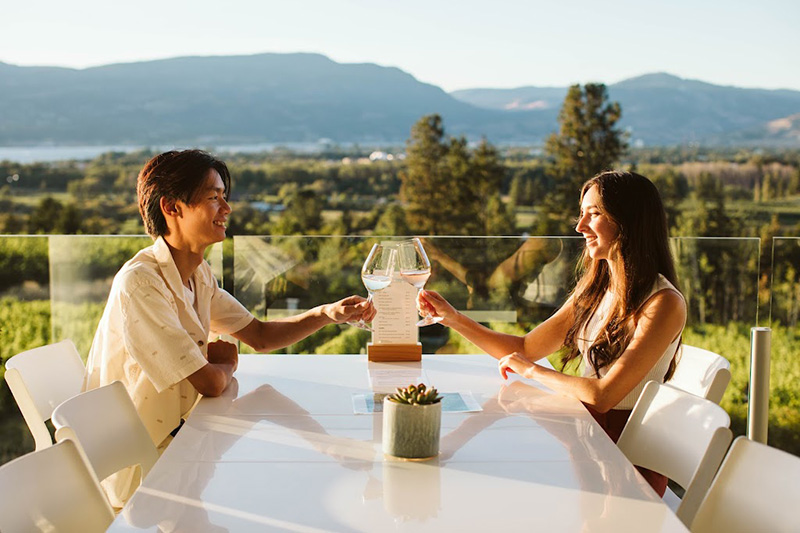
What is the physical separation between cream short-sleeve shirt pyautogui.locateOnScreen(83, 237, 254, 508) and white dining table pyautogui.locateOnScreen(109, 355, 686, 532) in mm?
158

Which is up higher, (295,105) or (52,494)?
(295,105)

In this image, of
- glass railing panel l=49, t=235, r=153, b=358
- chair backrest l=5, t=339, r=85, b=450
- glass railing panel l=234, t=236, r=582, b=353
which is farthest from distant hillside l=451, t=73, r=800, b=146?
chair backrest l=5, t=339, r=85, b=450

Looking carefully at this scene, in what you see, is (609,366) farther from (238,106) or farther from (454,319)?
(238,106)

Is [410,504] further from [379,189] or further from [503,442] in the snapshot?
[379,189]

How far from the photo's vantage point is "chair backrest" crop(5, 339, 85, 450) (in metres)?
2.44

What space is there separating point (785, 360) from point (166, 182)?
3.37 metres

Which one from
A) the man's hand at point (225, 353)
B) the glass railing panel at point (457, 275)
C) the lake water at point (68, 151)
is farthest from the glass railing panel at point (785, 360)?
the lake water at point (68, 151)

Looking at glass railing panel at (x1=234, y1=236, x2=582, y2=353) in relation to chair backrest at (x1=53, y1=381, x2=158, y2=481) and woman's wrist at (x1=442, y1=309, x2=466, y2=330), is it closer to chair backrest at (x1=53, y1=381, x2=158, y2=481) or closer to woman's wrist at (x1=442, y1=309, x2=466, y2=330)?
woman's wrist at (x1=442, y1=309, x2=466, y2=330)

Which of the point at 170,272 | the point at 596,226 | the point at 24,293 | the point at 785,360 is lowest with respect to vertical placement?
the point at 785,360

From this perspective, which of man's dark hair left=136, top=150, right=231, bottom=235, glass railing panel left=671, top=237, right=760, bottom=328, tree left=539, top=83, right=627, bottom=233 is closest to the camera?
man's dark hair left=136, top=150, right=231, bottom=235

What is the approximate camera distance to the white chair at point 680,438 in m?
1.82

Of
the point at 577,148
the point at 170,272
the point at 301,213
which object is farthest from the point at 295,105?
the point at 170,272

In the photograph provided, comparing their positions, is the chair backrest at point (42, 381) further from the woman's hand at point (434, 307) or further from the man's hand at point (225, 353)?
the woman's hand at point (434, 307)

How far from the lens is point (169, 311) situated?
229 centimetres
